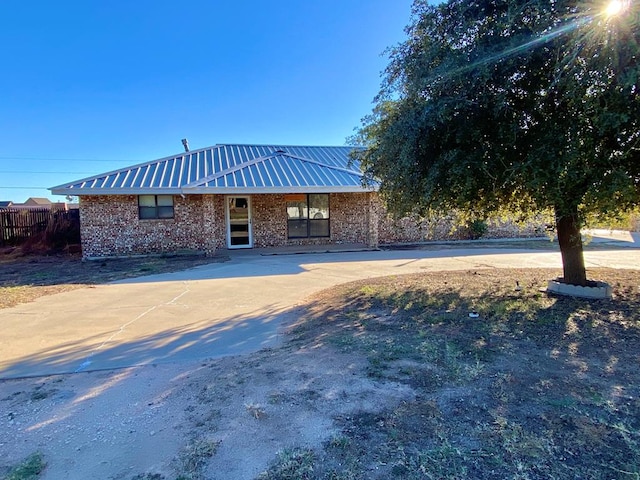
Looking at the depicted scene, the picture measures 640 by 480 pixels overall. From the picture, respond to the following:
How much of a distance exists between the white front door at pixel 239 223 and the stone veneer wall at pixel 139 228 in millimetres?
963

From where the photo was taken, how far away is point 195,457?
8.64ft

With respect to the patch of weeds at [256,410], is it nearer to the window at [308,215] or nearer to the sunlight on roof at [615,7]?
the sunlight on roof at [615,7]

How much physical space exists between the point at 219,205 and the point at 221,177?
1746mm

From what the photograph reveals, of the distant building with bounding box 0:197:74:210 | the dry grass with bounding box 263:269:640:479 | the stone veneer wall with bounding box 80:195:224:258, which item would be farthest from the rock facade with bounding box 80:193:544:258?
the dry grass with bounding box 263:269:640:479

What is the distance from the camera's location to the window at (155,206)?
15001mm

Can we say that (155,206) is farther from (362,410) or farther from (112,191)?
(362,410)

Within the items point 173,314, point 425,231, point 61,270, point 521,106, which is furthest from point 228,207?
point 521,106

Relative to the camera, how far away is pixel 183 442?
283cm

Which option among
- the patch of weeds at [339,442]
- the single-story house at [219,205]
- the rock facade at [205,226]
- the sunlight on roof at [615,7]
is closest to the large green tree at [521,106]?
the sunlight on roof at [615,7]

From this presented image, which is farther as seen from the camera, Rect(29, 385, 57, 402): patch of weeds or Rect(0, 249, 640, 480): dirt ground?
Rect(29, 385, 57, 402): patch of weeds

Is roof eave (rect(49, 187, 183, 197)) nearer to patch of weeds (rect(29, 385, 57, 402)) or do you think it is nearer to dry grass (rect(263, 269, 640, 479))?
dry grass (rect(263, 269, 640, 479))

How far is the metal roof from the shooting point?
46.4 ft

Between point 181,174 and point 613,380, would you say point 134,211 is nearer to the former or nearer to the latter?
point 181,174

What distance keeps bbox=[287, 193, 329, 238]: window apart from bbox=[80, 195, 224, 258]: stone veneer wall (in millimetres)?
3418
